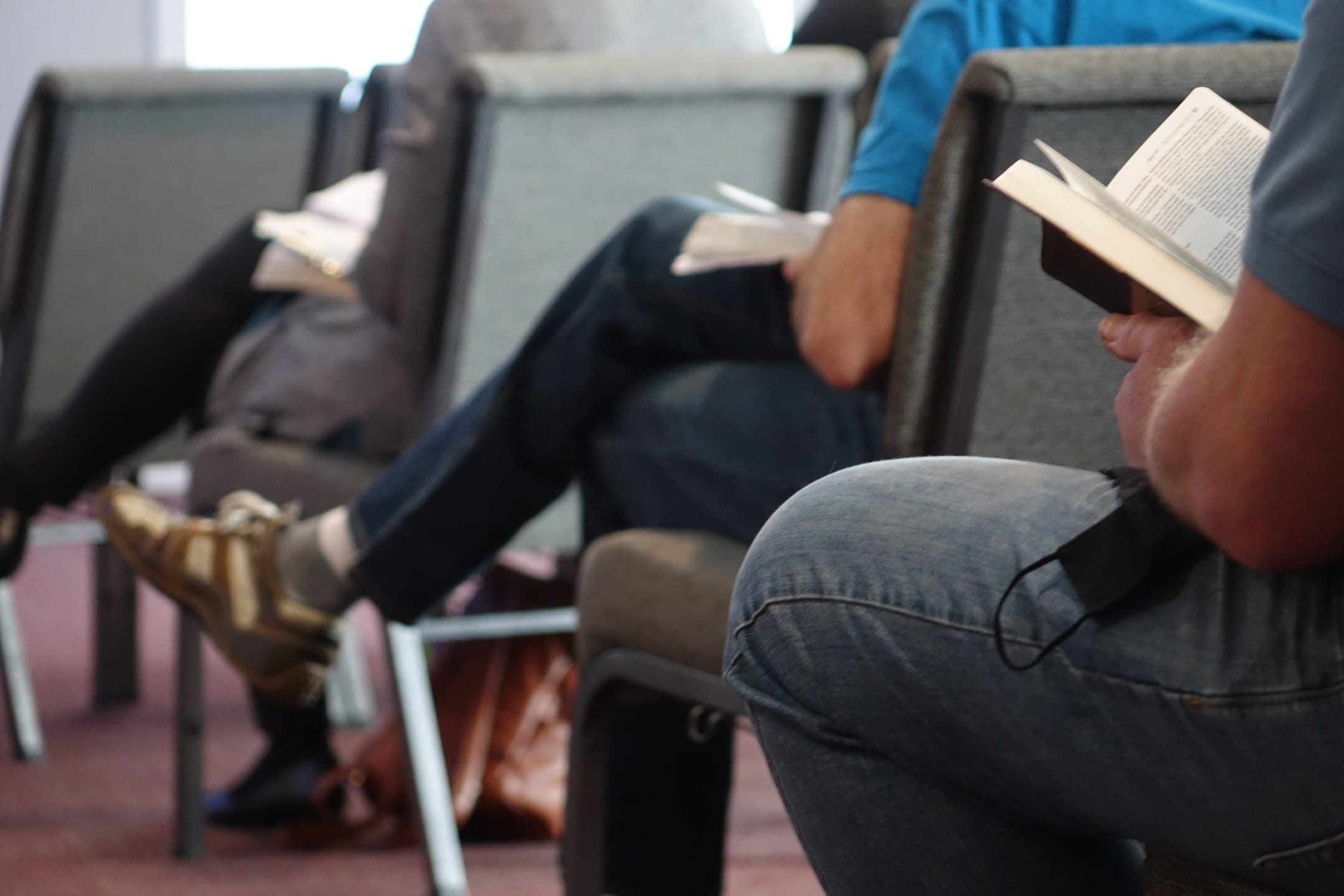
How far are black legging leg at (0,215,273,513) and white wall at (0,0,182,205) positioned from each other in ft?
8.50

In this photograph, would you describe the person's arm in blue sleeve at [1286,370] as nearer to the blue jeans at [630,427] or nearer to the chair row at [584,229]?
the chair row at [584,229]

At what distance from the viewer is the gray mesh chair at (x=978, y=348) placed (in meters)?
0.93

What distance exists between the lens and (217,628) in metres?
1.55

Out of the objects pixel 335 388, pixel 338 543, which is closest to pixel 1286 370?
pixel 338 543

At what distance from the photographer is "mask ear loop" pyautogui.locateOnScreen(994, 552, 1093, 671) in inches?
25.4

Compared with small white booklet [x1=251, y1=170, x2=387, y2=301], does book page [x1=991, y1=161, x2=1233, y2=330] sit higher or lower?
higher

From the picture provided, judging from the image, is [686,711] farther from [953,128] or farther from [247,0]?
[247,0]

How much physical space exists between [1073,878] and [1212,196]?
300mm

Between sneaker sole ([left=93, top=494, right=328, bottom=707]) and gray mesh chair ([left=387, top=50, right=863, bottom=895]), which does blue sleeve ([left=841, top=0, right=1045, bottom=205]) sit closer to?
gray mesh chair ([left=387, top=50, right=863, bottom=895])

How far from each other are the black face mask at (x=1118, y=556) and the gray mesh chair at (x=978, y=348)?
343 millimetres

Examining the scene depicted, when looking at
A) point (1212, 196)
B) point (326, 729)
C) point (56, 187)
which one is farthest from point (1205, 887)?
point (56, 187)

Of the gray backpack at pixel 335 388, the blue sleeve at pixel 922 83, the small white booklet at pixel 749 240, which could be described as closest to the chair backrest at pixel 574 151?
the gray backpack at pixel 335 388

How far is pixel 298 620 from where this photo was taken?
1507 millimetres

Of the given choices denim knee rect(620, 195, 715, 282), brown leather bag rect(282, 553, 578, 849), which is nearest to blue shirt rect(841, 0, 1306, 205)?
denim knee rect(620, 195, 715, 282)
